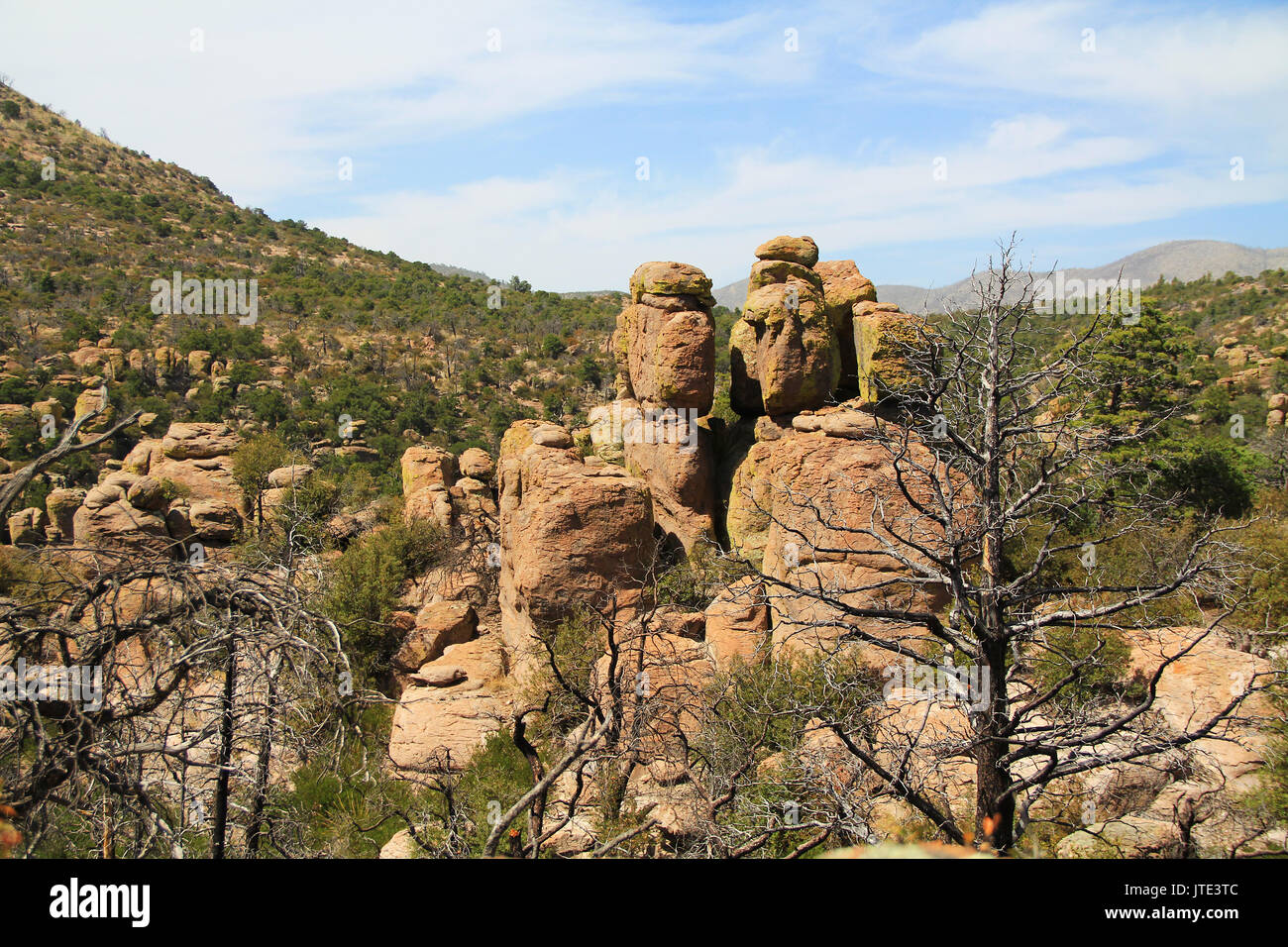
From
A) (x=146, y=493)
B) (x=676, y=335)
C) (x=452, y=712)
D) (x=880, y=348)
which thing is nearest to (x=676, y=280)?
(x=676, y=335)

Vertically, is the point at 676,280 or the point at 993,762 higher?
the point at 676,280

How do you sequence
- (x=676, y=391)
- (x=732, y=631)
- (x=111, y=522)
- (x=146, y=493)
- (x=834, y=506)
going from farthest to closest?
(x=146, y=493) → (x=111, y=522) → (x=676, y=391) → (x=732, y=631) → (x=834, y=506)

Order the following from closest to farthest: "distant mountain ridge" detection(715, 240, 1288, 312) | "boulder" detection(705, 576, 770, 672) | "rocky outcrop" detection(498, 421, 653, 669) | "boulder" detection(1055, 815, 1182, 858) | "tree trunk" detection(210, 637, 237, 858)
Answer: "tree trunk" detection(210, 637, 237, 858), "boulder" detection(1055, 815, 1182, 858), "boulder" detection(705, 576, 770, 672), "rocky outcrop" detection(498, 421, 653, 669), "distant mountain ridge" detection(715, 240, 1288, 312)

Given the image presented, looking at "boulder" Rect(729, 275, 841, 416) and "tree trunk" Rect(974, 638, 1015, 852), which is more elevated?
"boulder" Rect(729, 275, 841, 416)

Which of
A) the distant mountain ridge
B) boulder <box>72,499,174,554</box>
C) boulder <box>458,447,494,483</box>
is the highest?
the distant mountain ridge

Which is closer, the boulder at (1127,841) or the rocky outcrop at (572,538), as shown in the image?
the boulder at (1127,841)

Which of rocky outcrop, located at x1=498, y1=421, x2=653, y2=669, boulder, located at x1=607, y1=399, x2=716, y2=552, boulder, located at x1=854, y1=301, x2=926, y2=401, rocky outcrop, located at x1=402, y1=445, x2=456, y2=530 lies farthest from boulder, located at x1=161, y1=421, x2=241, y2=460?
boulder, located at x1=854, y1=301, x2=926, y2=401

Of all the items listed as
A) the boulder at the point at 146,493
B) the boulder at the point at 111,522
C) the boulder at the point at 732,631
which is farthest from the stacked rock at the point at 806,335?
the boulder at the point at 146,493

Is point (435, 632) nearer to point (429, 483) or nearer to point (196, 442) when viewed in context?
point (429, 483)

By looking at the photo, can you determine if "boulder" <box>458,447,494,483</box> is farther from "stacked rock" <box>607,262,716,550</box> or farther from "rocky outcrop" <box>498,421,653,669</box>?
"rocky outcrop" <box>498,421,653,669</box>

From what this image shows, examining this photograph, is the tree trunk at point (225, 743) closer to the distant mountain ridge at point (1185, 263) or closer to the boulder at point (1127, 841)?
the boulder at point (1127, 841)
